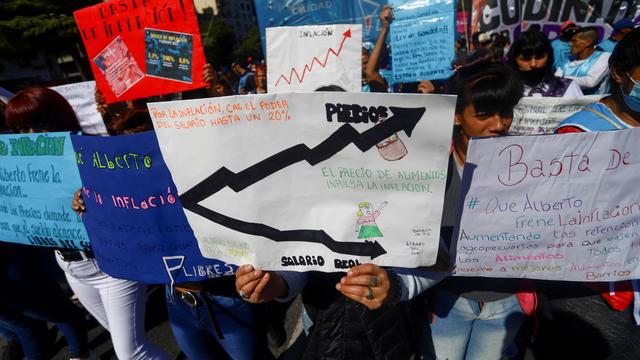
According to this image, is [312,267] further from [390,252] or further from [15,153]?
A: [15,153]

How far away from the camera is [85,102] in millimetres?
3559

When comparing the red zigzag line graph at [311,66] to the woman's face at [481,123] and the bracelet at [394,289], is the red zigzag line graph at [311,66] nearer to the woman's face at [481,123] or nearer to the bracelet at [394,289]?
the woman's face at [481,123]

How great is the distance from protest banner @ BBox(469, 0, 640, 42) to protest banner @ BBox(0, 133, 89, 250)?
530 centimetres

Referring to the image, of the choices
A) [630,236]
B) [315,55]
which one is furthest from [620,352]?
[315,55]

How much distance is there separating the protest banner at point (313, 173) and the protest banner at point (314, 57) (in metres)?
1.65

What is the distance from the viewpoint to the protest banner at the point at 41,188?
66.4 inches

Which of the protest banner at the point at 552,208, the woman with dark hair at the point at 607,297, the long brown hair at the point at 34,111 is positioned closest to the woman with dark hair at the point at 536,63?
the woman with dark hair at the point at 607,297

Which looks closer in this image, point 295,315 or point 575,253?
point 575,253

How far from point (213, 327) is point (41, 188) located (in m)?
1.14

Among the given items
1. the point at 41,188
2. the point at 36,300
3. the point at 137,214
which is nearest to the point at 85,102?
the point at 36,300

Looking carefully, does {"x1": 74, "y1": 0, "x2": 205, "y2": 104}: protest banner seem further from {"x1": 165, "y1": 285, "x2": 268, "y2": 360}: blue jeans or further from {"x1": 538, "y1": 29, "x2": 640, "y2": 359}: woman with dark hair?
{"x1": 538, "y1": 29, "x2": 640, "y2": 359}: woman with dark hair

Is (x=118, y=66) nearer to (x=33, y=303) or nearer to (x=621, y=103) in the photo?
(x=33, y=303)

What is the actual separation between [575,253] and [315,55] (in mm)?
2090

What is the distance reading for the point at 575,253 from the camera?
1313 millimetres
